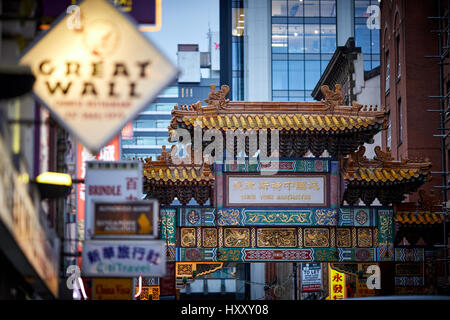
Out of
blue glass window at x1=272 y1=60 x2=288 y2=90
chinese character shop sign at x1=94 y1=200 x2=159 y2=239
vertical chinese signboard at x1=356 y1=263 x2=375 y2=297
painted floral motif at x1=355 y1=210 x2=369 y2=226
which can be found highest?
blue glass window at x1=272 y1=60 x2=288 y2=90

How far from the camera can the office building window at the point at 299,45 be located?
65062 mm

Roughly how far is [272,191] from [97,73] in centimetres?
1170

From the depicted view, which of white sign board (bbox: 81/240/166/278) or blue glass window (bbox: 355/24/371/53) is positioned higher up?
blue glass window (bbox: 355/24/371/53)

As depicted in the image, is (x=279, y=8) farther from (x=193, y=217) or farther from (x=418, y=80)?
(x=193, y=217)

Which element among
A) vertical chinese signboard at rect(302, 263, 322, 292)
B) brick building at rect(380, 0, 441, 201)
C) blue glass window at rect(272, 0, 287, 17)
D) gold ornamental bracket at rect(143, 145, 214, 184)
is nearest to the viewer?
gold ornamental bracket at rect(143, 145, 214, 184)

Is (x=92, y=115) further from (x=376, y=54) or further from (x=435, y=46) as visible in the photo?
(x=376, y=54)

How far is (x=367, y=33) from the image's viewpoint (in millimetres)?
62094

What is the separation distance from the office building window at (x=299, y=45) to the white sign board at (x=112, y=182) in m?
54.5

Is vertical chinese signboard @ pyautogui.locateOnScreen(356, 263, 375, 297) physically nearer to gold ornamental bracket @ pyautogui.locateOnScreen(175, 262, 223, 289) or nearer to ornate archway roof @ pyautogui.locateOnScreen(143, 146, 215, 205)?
gold ornamental bracket @ pyautogui.locateOnScreen(175, 262, 223, 289)

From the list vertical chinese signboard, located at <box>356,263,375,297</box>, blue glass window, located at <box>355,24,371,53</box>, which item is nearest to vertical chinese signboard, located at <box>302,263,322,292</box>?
vertical chinese signboard, located at <box>356,263,375,297</box>

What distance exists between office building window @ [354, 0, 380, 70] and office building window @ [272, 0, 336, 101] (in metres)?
2.21

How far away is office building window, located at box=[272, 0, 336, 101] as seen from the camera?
65062 millimetres

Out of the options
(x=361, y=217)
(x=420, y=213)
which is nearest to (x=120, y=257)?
(x=361, y=217)
